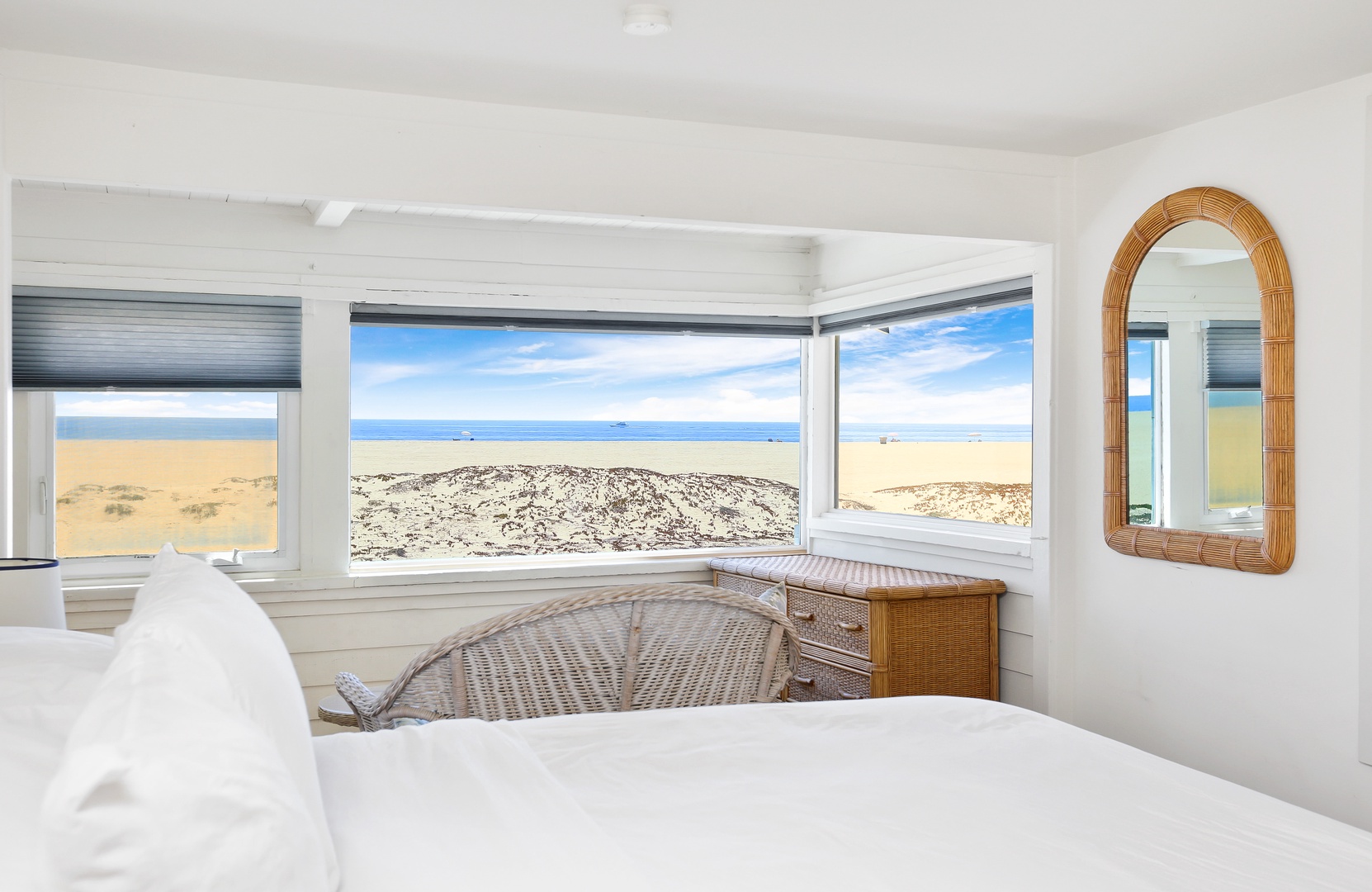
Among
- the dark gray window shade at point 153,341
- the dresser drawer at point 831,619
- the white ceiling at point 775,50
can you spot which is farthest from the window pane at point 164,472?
the dresser drawer at point 831,619

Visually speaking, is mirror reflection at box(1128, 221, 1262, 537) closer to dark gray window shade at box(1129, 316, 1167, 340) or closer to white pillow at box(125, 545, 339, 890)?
dark gray window shade at box(1129, 316, 1167, 340)

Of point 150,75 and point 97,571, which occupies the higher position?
point 150,75

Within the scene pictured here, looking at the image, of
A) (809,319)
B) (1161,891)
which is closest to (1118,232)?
(809,319)

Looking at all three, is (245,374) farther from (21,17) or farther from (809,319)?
(809,319)

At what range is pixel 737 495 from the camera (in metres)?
5.11

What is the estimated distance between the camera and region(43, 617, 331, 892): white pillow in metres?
0.78

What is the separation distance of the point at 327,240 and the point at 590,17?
2150mm

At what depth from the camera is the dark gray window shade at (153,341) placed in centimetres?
386

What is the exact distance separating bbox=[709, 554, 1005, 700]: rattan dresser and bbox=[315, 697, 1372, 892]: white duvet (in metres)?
1.59

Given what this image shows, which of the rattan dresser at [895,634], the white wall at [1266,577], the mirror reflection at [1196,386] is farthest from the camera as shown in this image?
the rattan dresser at [895,634]

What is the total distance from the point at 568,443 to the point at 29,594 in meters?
2.75

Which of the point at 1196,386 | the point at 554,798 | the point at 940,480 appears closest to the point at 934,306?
the point at 940,480

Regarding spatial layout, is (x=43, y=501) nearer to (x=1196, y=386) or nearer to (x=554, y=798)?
(x=554, y=798)

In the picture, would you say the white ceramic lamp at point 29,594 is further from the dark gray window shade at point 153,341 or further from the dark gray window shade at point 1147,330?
the dark gray window shade at point 1147,330
